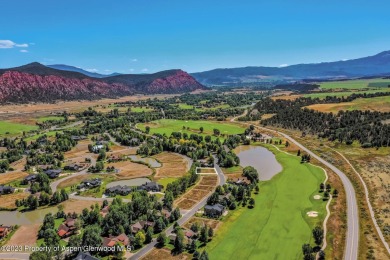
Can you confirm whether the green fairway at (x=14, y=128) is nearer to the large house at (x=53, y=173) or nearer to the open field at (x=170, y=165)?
the large house at (x=53, y=173)

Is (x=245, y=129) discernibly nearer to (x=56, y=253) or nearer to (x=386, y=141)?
(x=386, y=141)

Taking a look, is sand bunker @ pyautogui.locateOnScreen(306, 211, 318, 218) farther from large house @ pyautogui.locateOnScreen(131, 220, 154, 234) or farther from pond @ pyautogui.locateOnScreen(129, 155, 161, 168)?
pond @ pyautogui.locateOnScreen(129, 155, 161, 168)

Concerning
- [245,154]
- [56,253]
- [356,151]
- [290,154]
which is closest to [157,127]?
[245,154]

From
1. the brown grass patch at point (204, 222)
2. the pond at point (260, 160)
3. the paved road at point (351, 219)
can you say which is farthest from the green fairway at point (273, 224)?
the pond at point (260, 160)

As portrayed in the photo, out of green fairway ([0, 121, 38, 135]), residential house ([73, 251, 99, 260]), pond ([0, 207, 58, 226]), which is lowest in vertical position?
pond ([0, 207, 58, 226])

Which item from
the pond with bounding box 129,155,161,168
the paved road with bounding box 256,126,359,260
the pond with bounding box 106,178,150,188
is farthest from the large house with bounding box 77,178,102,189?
the paved road with bounding box 256,126,359,260
